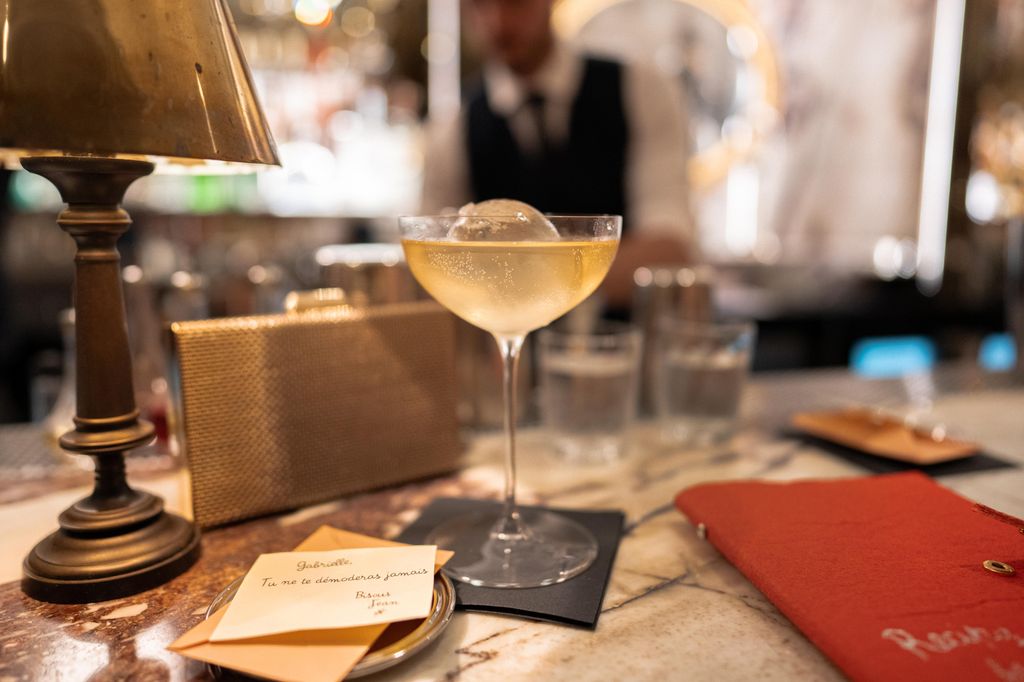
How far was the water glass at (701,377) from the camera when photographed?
3.46ft

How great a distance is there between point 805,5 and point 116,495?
427 centimetres

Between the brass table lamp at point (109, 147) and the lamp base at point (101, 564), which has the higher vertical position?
the brass table lamp at point (109, 147)

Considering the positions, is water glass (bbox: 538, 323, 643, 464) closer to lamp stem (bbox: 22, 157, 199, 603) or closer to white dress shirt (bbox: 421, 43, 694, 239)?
→ lamp stem (bbox: 22, 157, 199, 603)

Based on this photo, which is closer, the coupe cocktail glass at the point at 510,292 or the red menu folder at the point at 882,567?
the red menu folder at the point at 882,567

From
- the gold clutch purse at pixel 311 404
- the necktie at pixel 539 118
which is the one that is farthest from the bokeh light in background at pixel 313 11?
the gold clutch purse at pixel 311 404

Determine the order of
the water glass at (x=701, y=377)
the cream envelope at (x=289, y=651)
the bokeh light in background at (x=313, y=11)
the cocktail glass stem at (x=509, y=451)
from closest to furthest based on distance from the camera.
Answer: the cream envelope at (x=289, y=651), the cocktail glass stem at (x=509, y=451), the water glass at (x=701, y=377), the bokeh light in background at (x=313, y=11)

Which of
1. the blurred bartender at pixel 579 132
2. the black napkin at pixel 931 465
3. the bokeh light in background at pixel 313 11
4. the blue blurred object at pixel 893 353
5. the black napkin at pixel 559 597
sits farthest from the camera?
the blue blurred object at pixel 893 353

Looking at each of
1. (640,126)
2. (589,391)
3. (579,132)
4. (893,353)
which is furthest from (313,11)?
(893,353)

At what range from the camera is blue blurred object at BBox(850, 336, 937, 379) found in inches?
143

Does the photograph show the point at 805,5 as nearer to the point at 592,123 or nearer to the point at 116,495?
the point at 592,123

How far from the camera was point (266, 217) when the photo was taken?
3.29 m

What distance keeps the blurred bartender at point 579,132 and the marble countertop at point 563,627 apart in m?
1.29

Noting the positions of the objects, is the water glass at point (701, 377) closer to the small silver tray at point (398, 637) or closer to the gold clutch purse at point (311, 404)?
the gold clutch purse at point (311, 404)

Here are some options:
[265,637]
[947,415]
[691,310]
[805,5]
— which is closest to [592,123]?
[691,310]
